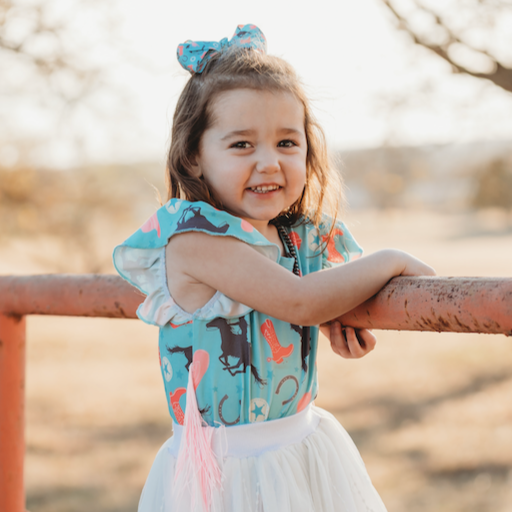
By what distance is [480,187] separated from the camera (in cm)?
1700

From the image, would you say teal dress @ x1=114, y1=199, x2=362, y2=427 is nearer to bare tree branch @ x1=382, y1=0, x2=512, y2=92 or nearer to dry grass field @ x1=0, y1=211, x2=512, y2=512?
dry grass field @ x1=0, y1=211, x2=512, y2=512

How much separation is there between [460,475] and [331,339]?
3.47 m

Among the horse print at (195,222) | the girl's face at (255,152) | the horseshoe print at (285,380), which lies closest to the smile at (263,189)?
the girl's face at (255,152)

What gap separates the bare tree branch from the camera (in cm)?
472

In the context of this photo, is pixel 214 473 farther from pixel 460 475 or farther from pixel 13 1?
pixel 13 1

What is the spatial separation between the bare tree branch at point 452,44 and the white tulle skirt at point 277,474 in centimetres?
437

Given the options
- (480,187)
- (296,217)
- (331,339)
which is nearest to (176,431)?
(331,339)

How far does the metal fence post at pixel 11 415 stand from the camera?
1.43 meters

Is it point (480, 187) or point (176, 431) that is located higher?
point (480, 187)

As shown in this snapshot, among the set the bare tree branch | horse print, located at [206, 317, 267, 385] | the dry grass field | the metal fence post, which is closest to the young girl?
horse print, located at [206, 317, 267, 385]

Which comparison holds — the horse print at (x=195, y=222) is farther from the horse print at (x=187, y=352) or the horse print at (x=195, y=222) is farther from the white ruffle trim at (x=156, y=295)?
the horse print at (x=187, y=352)

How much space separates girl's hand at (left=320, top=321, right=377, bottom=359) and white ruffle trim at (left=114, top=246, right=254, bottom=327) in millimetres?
160

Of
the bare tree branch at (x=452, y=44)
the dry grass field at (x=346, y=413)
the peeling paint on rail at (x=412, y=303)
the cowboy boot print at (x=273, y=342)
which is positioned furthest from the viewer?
the bare tree branch at (x=452, y=44)

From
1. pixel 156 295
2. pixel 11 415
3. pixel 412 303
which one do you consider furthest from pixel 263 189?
pixel 11 415
